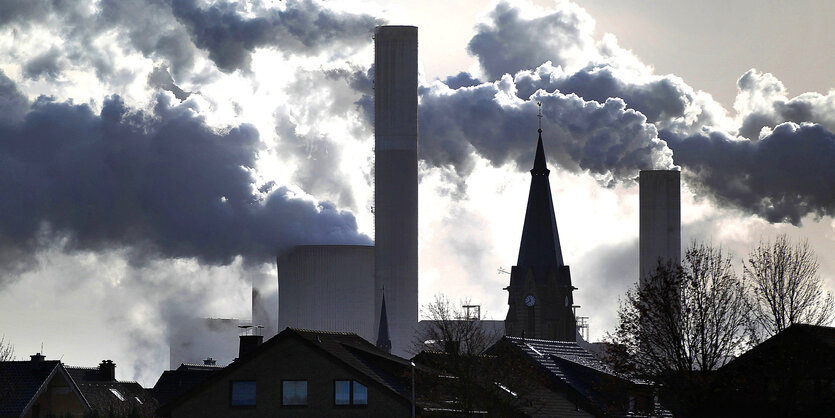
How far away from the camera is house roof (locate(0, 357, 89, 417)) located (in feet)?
229

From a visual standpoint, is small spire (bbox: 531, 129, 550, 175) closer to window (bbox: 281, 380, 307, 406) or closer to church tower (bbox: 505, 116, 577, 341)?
church tower (bbox: 505, 116, 577, 341)

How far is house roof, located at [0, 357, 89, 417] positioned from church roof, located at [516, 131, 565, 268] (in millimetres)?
64040

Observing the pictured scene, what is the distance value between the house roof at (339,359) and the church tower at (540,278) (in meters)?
74.7

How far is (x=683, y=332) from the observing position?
54844 millimetres

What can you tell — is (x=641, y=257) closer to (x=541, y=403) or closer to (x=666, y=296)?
(x=541, y=403)

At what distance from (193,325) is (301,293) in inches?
732

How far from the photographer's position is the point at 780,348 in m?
51.7

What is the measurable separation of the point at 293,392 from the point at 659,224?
88.4m

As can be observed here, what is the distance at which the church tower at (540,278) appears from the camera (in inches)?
5281

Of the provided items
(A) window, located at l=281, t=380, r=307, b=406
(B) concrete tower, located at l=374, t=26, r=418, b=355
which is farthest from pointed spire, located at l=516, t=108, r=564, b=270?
(A) window, located at l=281, t=380, r=307, b=406

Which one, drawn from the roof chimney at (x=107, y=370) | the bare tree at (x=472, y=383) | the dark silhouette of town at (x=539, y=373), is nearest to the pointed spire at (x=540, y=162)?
the dark silhouette of town at (x=539, y=373)

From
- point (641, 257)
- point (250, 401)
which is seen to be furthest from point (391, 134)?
point (250, 401)

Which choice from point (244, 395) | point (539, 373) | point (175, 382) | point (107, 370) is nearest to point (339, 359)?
point (244, 395)

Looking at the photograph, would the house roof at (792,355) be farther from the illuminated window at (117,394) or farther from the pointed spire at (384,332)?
the pointed spire at (384,332)
